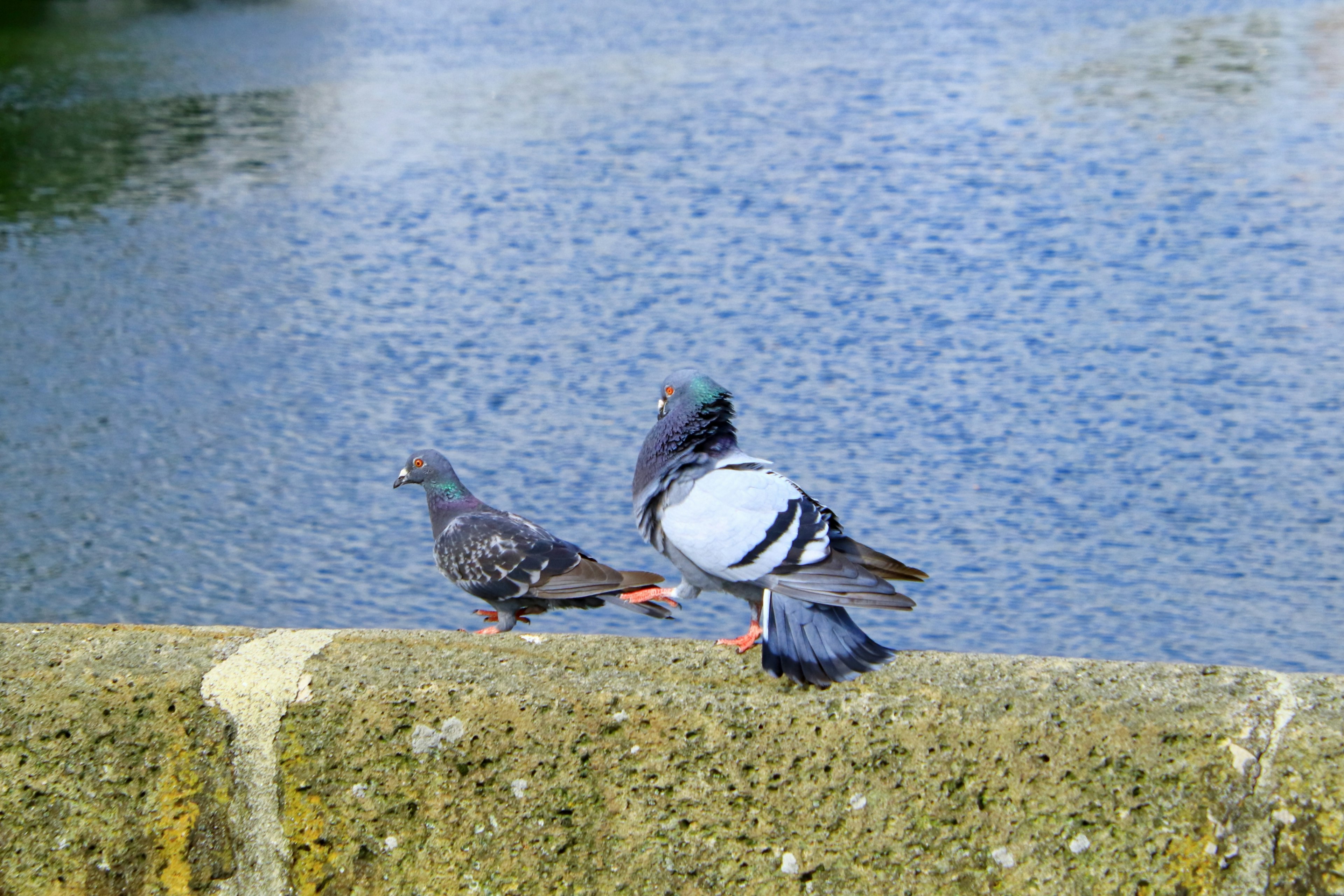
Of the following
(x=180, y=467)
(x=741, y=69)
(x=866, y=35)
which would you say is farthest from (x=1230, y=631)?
(x=866, y=35)

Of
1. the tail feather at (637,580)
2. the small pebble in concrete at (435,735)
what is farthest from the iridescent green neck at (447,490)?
the small pebble in concrete at (435,735)

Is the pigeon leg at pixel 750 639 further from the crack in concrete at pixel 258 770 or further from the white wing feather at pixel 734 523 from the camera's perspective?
the crack in concrete at pixel 258 770

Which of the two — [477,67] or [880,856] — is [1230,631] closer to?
[880,856]

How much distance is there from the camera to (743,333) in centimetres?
569

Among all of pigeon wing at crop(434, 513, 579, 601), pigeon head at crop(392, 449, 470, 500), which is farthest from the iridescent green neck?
pigeon wing at crop(434, 513, 579, 601)

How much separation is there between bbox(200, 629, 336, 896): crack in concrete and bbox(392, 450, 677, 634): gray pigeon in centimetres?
97

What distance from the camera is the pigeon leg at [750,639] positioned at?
6.46 feet

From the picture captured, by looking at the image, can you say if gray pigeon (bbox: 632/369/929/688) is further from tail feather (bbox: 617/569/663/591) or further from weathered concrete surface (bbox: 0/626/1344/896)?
tail feather (bbox: 617/569/663/591)

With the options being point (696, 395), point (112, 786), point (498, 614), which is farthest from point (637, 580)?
point (112, 786)

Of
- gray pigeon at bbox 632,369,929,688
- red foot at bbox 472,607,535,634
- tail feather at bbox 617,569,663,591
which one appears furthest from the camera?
red foot at bbox 472,607,535,634

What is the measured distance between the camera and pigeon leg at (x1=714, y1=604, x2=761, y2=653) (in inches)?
77.5

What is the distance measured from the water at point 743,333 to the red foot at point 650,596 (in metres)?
1.32

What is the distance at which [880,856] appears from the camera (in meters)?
1.63

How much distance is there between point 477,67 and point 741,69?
2345 mm
